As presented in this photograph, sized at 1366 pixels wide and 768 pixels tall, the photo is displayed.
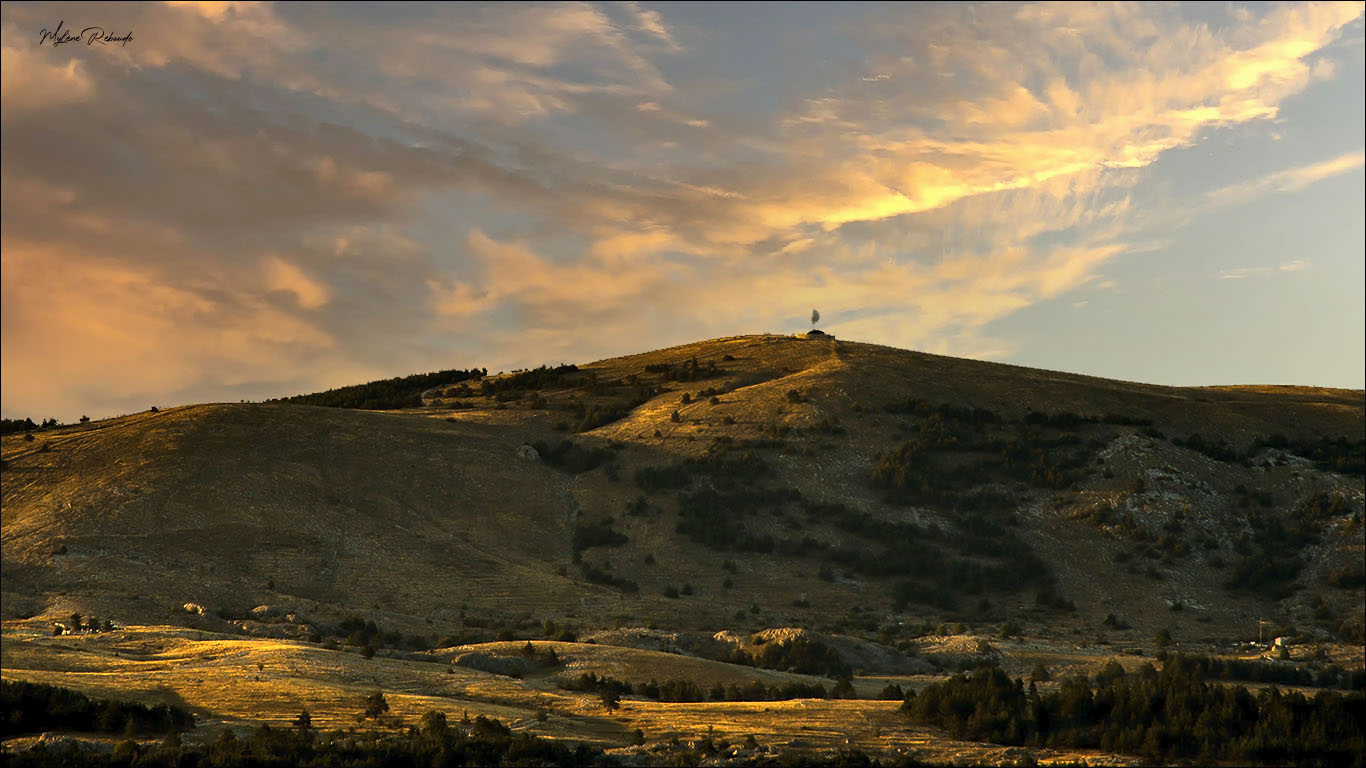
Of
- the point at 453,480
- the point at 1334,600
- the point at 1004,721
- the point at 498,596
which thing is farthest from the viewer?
the point at 453,480

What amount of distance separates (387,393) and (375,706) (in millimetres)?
65413

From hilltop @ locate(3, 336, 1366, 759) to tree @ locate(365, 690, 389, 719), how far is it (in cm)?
835

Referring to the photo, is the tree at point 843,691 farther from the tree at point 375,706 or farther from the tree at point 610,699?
the tree at point 375,706

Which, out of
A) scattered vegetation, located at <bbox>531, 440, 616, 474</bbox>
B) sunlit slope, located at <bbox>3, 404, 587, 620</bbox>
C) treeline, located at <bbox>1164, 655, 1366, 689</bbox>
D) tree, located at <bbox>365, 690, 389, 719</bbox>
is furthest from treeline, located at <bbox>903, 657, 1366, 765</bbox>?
scattered vegetation, located at <bbox>531, 440, 616, 474</bbox>

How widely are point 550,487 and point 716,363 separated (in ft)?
89.6

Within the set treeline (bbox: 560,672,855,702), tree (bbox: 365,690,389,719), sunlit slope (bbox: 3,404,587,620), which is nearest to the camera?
tree (bbox: 365,690,389,719)

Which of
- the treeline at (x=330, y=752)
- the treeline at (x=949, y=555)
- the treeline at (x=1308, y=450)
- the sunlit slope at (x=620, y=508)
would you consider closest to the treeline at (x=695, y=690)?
the treeline at (x=330, y=752)

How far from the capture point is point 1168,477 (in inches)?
2473

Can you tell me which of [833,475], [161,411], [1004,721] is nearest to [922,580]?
[833,475]

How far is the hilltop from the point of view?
1705 inches

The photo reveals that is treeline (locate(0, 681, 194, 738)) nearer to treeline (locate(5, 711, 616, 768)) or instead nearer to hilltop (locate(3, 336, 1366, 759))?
treeline (locate(5, 711, 616, 768))

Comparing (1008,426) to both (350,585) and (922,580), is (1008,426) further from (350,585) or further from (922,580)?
(350,585)

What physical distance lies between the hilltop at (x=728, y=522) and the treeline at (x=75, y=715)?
8.46m

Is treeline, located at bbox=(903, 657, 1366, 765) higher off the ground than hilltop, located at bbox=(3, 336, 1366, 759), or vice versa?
hilltop, located at bbox=(3, 336, 1366, 759)
